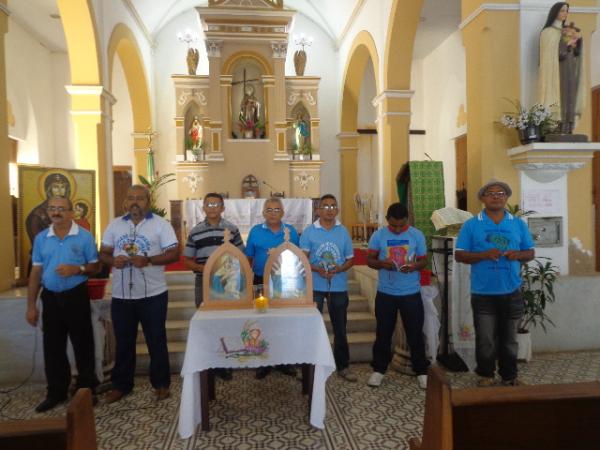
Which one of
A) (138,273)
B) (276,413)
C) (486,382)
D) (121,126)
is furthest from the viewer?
(121,126)

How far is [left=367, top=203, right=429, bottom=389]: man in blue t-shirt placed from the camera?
A: 11.6 ft

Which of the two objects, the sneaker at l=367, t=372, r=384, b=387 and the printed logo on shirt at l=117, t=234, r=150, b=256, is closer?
the printed logo on shirt at l=117, t=234, r=150, b=256

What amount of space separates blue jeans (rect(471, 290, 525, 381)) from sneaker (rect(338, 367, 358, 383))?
3.37 feet

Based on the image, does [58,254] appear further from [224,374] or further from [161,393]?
[224,374]

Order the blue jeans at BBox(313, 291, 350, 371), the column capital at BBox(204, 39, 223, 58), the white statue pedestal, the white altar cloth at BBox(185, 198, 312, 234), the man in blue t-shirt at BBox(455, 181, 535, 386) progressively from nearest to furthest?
1. the man in blue t-shirt at BBox(455, 181, 535, 386)
2. the blue jeans at BBox(313, 291, 350, 371)
3. the white statue pedestal
4. the white altar cloth at BBox(185, 198, 312, 234)
5. the column capital at BBox(204, 39, 223, 58)

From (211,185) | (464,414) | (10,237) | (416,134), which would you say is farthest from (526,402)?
(416,134)

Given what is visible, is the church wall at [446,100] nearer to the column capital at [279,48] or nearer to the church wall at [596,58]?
the church wall at [596,58]

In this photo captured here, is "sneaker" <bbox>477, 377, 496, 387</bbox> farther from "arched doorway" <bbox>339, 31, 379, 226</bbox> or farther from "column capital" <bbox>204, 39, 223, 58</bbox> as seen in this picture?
"column capital" <bbox>204, 39, 223, 58</bbox>

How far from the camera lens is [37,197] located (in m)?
4.68

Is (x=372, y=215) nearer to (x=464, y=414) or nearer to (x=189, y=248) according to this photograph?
(x=189, y=248)

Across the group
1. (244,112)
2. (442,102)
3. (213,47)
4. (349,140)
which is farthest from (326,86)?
(213,47)

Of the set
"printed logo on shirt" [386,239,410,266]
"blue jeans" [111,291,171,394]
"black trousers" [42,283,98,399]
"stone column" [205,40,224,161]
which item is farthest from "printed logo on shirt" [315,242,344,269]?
"stone column" [205,40,224,161]

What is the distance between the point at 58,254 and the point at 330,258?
2.05 metres

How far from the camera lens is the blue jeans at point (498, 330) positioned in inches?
133
